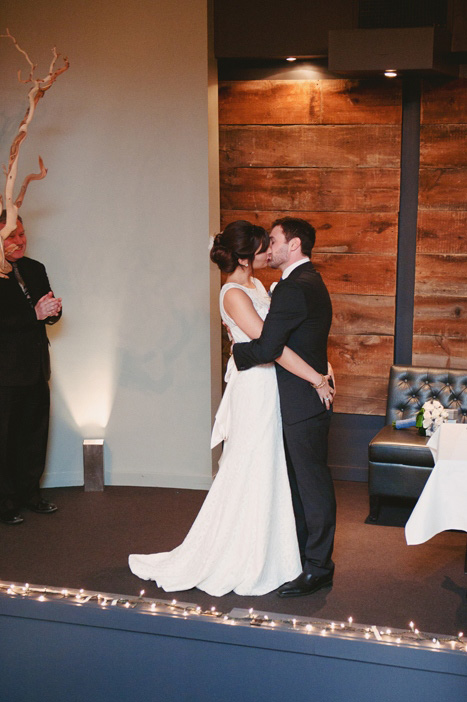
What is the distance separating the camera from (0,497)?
4.56 meters

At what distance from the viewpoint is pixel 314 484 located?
3516mm

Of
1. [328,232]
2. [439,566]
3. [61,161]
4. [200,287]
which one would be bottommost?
[439,566]

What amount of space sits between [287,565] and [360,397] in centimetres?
209

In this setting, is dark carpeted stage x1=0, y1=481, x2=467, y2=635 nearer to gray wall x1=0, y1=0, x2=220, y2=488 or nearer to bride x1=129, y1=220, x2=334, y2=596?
bride x1=129, y1=220, x2=334, y2=596

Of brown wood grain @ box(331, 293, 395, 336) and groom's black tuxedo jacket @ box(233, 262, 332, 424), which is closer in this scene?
groom's black tuxedo jacket @ box(233, 262, 332, 424)

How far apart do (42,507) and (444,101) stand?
12.0ft

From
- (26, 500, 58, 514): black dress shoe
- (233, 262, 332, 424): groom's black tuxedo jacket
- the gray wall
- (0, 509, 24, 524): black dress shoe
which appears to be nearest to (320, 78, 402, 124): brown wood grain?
the gray wall

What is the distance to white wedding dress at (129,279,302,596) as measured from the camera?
3.52m

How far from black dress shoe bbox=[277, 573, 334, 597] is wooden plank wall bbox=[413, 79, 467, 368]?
2.22m

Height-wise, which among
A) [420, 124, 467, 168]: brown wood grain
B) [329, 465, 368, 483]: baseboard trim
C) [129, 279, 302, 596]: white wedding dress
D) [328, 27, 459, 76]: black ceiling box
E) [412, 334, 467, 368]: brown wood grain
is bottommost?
[329, 465, 368, 483]: baseboard trim

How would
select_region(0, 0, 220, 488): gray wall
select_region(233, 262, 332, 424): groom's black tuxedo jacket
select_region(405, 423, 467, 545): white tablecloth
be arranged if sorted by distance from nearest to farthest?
select_region(405, 423, 467, 545): white tablecloth < select_region(233, 262, 332, 424): groom's black tuxedo jacket < select_region(0, 0, 220, 488): gray wall

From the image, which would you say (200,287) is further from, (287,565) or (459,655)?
(459,655)

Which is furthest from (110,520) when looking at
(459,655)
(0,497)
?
(459,655)

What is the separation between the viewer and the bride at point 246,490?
3521 mm
